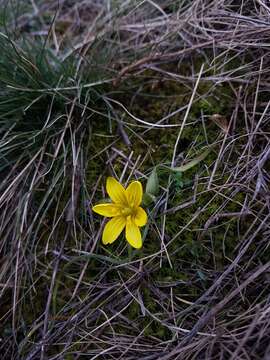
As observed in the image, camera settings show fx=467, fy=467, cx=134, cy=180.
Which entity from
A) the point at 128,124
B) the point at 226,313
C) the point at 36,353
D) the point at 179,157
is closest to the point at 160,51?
the point at 128,124

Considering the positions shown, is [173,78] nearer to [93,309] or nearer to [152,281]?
[152,281]

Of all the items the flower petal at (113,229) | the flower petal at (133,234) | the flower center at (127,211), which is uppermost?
the flower center at (127,211)

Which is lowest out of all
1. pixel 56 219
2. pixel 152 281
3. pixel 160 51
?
pixel 152 281

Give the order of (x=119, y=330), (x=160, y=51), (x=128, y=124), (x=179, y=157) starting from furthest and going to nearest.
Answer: (x=160, y=51) < (x=128, y=124) < (x=179, y=157) < (x=119, y=330)
